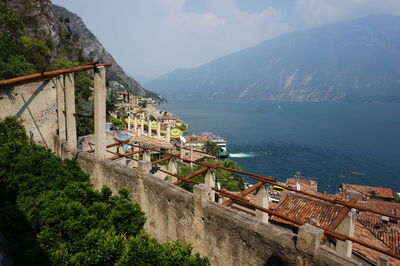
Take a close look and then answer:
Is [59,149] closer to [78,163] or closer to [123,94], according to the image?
[78,163]

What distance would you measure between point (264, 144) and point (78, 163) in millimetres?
95393

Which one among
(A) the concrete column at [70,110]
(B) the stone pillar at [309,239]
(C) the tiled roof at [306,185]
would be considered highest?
(A) the concrete column at [70,110]

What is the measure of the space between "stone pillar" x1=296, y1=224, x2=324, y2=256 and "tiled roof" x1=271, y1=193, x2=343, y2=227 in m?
12.6

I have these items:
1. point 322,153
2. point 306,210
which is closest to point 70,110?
point 306,210

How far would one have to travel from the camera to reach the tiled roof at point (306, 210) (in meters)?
19.0

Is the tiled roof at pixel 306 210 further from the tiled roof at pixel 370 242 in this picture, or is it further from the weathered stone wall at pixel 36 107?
the weathered stone wall at pixel 36 107

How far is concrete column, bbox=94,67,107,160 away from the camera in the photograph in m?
14.0

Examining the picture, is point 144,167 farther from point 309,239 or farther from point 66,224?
point 309,239

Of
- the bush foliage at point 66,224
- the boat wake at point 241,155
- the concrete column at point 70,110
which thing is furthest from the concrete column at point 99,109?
the boat wake at point 241,155

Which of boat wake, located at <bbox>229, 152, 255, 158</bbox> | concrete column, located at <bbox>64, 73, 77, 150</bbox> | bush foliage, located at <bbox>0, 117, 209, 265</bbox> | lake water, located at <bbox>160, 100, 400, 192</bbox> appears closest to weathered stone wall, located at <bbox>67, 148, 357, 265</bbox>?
bush foliage, located at <bbox>0, 117, 209, 265</bbox>

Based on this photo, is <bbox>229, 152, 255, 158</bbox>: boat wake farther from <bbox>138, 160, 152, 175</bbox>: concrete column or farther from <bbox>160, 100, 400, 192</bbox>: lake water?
<bbox>138, 160, 152, 175</bbox>: concrete column

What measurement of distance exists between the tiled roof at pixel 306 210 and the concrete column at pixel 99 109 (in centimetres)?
1218

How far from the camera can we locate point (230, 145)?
346ft

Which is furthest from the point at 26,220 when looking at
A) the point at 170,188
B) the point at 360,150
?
the point at 360,150
